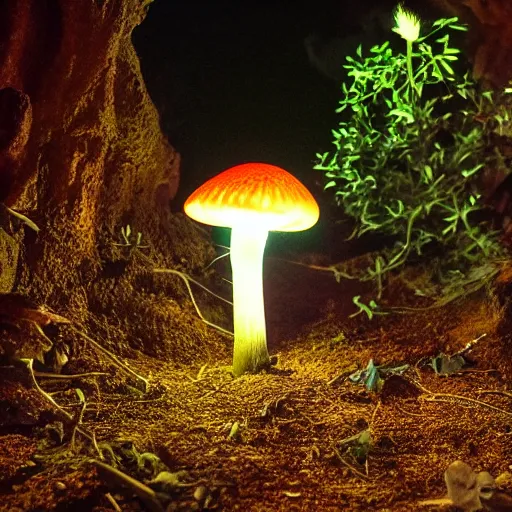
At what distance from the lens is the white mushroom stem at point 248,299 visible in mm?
3053

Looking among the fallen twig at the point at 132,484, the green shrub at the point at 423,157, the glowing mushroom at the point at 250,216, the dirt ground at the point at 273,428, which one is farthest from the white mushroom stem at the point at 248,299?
the green shrub at the point at 423,157

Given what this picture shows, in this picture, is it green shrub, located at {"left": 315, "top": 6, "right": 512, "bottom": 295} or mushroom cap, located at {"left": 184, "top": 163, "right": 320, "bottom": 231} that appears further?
green shrub, located at {"left": 315, "top": 6, "right": 512, "bottom": 295}

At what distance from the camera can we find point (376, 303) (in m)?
4.39

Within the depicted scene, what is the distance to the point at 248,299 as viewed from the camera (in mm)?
3084

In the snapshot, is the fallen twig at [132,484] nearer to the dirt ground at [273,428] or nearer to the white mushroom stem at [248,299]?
the dirt ground at [273,428]

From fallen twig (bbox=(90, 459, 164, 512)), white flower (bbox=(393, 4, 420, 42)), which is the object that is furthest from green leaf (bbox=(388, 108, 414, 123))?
fallen twig (bbox=(90, 459, 164, 512))

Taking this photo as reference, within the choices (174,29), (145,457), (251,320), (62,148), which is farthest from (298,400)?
(174,29)

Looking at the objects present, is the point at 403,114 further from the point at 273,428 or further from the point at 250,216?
the point at 273,428

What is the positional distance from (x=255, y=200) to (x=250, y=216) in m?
0.13

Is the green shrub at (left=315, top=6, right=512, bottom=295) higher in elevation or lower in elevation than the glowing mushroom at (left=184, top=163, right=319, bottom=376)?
higher

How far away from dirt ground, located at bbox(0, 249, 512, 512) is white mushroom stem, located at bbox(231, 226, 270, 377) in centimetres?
13

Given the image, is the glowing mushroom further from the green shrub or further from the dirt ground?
the green shrub

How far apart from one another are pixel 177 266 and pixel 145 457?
244 centimetres

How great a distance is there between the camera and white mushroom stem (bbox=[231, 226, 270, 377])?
305 centimetres
